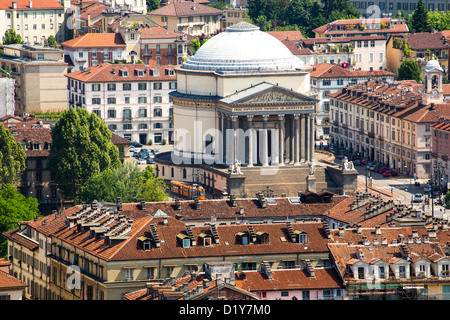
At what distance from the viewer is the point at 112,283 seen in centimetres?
10688

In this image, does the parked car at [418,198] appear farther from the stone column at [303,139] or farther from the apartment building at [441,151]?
the stone column at [303,139]

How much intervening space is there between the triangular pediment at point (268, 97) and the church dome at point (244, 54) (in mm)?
3959

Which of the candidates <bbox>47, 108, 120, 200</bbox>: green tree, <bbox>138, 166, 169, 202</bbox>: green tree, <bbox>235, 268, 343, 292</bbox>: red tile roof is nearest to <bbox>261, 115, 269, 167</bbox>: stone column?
<bbox>138, 166, 169, 202</bbox>: green tree

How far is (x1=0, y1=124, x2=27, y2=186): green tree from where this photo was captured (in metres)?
168

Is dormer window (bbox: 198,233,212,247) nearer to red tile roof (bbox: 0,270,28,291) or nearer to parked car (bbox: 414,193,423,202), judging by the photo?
red tile roof (bbox: 0,270,28,291)

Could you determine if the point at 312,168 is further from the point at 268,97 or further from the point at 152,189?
the point at 152,189

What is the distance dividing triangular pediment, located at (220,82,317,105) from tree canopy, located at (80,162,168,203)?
16.2m

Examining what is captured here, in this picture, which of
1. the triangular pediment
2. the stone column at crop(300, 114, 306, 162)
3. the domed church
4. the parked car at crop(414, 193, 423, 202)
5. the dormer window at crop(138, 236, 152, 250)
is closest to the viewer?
the dormer window at crop(138, 236, 152, 250)

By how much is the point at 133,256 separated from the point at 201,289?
19.4 metres

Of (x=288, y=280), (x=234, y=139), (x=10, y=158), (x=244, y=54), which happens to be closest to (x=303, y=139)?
(x=234, y=139)

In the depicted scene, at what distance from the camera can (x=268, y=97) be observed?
178625mm

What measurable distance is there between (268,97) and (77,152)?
75.3 ft

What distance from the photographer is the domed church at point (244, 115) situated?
178125 millimetres
